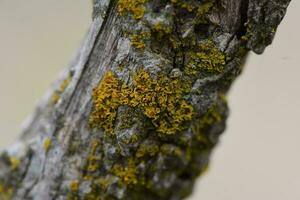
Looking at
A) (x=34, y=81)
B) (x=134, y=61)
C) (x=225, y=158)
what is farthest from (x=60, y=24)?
(x=134, y=61)

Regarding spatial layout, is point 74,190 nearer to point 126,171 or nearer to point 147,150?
point 126,171

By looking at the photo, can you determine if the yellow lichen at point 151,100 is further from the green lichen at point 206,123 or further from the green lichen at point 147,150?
the green lichen at point 206,123

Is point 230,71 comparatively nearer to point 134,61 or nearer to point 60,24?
point 134,61

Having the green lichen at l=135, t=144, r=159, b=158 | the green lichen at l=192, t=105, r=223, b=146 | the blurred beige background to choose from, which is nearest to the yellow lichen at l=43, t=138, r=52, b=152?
the green lichen at l=135, t=144, r=159, b=158

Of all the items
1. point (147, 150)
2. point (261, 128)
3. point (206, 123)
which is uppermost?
point (147, 150)

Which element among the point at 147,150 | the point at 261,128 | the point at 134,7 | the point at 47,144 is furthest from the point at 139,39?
the point at 261,128

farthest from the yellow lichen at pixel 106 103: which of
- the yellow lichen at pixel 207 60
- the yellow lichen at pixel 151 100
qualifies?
the yellow lichen at pixel 207 60
